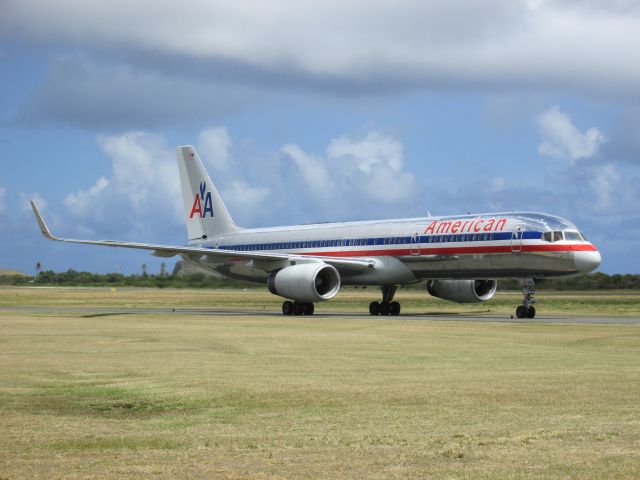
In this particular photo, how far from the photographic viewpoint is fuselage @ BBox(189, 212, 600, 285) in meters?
36.8

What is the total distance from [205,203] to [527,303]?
21.7 meters

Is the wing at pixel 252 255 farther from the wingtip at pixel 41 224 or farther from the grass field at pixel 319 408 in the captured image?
the grass field at pixel 319 408

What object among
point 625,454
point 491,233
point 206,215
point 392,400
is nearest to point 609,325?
point 491,233

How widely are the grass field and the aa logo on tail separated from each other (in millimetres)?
28531

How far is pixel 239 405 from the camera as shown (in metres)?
12.6

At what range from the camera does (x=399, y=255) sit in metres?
41.5

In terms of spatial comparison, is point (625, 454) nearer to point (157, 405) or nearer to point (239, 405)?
point (239, 405)

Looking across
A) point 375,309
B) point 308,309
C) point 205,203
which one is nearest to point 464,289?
point 375,309

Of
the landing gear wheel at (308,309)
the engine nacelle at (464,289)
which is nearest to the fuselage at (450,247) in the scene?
the landing gear wheel at (308,309)

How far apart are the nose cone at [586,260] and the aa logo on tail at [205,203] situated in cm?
2250

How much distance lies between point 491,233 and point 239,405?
88.0 feet

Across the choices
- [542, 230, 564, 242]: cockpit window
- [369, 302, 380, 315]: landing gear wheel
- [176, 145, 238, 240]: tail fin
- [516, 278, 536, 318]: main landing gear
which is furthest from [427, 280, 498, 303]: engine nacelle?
[176, 145, 238, 240]: tail fin

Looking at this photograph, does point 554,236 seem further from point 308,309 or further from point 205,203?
point 205,203

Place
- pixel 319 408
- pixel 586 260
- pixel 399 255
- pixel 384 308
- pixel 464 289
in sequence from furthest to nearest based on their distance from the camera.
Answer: pixel 464 289 → pixel 384 308 → pixel 399 255 → pixel 586 260 → pixel 319 408
